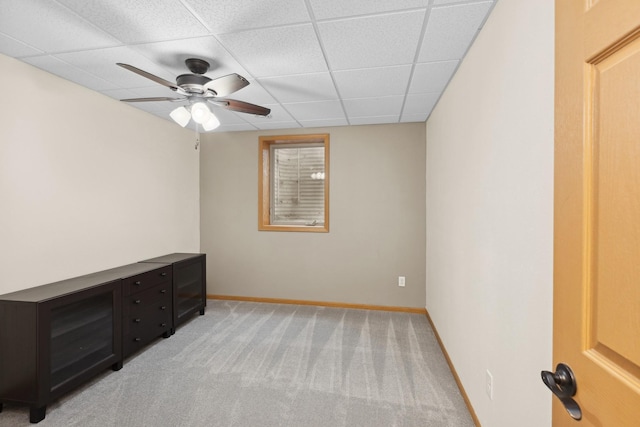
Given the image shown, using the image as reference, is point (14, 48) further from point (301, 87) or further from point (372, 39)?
point (372, 39)

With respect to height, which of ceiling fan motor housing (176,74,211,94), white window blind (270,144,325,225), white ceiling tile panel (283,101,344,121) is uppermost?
white ceiling tile panel (283,101,344,121)

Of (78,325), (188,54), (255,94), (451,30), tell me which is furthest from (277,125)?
(78,325)

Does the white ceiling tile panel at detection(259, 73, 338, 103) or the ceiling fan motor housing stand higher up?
the white ceiling tile panel at detection(259, 73, 338, 103)

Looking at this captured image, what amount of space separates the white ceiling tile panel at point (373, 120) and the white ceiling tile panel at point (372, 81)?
76cm

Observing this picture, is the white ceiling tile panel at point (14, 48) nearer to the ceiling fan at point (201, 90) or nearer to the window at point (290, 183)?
the ceiling fan at point (201, 90)

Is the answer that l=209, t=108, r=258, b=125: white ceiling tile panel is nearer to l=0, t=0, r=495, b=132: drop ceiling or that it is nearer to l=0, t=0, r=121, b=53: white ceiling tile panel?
l=0, t=0, r=495, b=132: drop ceiling

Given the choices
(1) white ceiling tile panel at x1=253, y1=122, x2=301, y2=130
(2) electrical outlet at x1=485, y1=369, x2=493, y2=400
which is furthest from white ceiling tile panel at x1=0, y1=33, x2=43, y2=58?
(2) electrical outlet at x1=485, y1=369, x2=493, y2=400

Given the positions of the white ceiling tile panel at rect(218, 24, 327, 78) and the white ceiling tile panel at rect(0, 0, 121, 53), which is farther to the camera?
the white ceiling tile panel at rect(218, 24, 327, 78)

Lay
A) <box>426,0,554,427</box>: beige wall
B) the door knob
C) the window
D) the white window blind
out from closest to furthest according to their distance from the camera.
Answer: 1. the door knob
2. <box>426,0,554,427</box>: beige wall
3. the window
4. the white window blind

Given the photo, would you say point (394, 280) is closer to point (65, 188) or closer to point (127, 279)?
point (127, 279)

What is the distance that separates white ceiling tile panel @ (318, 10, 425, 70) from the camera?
169 centimetres

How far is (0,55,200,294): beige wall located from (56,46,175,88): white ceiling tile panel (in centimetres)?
42

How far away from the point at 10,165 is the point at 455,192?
3437mm

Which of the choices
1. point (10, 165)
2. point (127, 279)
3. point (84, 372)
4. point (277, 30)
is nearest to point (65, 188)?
point (10, 165)
